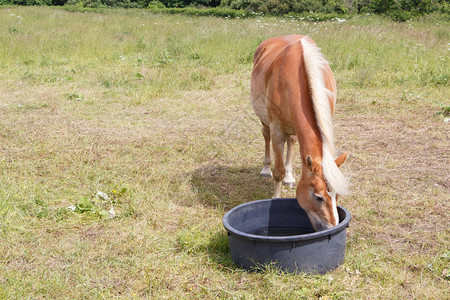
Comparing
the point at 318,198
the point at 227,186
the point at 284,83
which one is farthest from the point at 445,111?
the point at 318,198

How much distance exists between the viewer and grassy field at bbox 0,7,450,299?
253cm

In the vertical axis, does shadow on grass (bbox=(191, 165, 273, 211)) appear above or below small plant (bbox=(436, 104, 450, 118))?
below

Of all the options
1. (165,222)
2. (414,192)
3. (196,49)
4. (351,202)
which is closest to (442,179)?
(414,192)

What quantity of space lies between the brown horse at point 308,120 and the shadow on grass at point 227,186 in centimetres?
39

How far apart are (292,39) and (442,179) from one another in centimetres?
200

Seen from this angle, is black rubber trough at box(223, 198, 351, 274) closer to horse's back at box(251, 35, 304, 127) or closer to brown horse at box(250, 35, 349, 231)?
brown horse at box(250, 35, 349, 231)

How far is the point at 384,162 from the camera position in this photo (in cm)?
446

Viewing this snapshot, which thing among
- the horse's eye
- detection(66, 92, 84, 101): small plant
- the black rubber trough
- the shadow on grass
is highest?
the horse's eye

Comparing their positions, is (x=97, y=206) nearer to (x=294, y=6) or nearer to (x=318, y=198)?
(x=318, y=198)

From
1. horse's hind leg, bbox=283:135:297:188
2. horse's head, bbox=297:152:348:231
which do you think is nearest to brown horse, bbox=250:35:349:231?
horse's head, bbox=297:152:348:231

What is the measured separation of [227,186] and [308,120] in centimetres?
159

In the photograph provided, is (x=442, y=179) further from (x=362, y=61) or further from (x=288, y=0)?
(x=288, y=0)

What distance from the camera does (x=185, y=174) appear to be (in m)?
4.36

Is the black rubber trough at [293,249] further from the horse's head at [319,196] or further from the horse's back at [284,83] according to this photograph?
the horse's back at [284,83]
